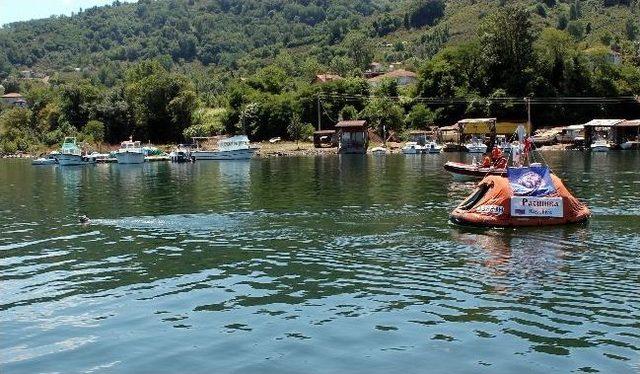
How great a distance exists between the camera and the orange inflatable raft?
37469 mm

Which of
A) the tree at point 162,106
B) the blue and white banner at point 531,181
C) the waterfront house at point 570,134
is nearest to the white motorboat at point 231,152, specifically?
the tree at point 162,106

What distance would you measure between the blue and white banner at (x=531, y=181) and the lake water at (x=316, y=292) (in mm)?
2179

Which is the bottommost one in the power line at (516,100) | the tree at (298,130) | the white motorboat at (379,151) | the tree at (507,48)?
the white motorboat at (379,151)

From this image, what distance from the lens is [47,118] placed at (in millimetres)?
186750

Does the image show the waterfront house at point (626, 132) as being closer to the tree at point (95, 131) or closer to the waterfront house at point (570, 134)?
the waterfront house at point (570, 134)

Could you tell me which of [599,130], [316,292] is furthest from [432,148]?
[316,292]

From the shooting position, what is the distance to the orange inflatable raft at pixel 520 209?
3747 centimetres

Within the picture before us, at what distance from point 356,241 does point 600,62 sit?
Result: 143m

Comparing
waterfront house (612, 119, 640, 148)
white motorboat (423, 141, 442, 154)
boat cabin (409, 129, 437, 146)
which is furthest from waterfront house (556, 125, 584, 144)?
white motorboat (423, 141, 442, 154)

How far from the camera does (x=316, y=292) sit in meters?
25.2

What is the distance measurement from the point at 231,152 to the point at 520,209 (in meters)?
97.6

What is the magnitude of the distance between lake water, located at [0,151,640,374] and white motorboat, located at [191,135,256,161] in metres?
80.6

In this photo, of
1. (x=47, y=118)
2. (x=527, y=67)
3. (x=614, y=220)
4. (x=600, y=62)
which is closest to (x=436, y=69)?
(x=527, y=67)

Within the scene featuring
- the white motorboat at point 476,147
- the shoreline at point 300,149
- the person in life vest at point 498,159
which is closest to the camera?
the person in life vest at point 498,159
